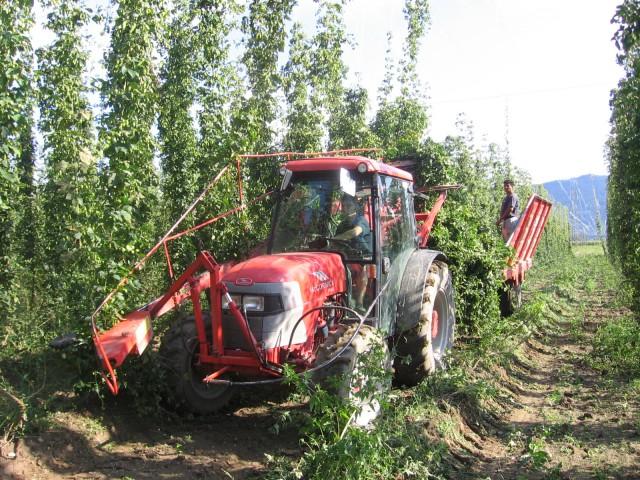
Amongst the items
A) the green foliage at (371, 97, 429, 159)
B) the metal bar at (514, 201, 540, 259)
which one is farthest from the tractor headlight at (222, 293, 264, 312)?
the green foliage at (371, 97, 429, 159)

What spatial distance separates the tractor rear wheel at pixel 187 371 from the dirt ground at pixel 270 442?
164mm

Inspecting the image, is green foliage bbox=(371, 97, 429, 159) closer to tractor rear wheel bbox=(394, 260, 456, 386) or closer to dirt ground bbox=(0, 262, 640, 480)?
tractor rear wheel bbox=(394, 260, 456, 386)

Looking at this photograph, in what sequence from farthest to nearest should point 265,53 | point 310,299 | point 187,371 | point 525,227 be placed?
point 525,227 < point 265,53 < point 187,371 < point 310,299

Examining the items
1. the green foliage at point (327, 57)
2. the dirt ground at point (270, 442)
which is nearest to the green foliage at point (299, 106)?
the green foliage at point (327, 57)

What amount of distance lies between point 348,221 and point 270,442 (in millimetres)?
1940

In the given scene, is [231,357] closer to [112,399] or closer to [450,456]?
[112,399]

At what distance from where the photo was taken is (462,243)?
8164 mm

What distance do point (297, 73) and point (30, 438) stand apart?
6797 millimetres

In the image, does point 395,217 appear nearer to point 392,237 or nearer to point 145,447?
point 392,237

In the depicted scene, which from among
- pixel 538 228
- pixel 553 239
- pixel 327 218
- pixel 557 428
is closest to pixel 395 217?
pixel 327 218

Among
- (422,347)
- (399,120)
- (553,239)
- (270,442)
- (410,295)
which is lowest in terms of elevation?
(270,442)

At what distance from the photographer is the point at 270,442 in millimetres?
4660

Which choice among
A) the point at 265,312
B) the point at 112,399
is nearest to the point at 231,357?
the point at 265,312

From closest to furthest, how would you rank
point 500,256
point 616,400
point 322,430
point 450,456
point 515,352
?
point 322,430 → point 450,456 → point 616,400 → point 515,352 → point 500,256
